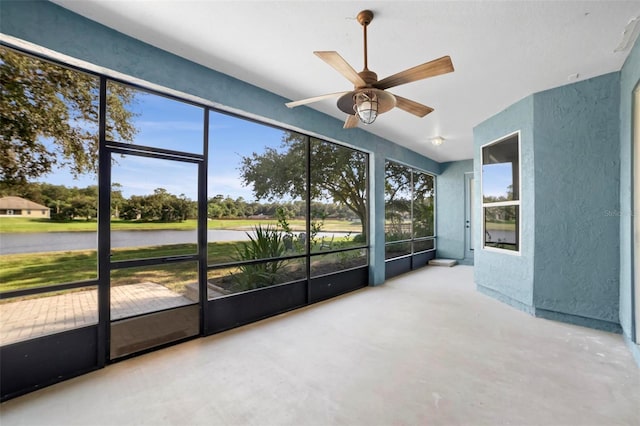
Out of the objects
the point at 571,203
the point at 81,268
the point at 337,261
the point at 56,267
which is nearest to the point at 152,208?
the point at 81,268

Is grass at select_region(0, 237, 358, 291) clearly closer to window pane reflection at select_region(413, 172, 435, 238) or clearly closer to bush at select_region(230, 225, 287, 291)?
bush at select_region(230, 225, 287, 291)

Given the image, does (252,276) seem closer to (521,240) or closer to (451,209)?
(521,240)

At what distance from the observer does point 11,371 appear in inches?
81.4

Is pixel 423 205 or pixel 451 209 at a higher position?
pixel 423 205

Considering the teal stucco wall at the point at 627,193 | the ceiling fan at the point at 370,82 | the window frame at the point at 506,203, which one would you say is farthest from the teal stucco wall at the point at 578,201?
the ceiling fan at the point at 370,82

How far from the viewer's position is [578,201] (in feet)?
11.2

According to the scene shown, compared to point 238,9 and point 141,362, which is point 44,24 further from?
point 141,362

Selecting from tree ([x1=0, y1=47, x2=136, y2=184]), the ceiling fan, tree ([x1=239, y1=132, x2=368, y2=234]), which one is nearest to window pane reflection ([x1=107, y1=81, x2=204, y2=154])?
tree ([x1=0, y1=47, x2=136, y2=184])

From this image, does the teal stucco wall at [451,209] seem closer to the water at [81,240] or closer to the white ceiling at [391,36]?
the white ceiling at [391,36]

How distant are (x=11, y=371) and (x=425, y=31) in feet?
13.6

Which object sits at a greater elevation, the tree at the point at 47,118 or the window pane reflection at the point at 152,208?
the tree at the point at 47,118

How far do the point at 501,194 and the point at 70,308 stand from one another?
18.1 ft

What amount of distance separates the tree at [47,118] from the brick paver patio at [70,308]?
98 cm

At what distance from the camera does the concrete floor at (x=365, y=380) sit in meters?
1.89
